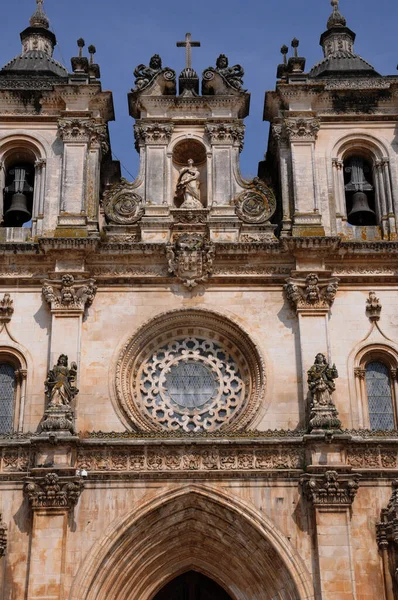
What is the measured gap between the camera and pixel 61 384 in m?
19.1

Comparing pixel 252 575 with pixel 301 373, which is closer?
pixel 252 575

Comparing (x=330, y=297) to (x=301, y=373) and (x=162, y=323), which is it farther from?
(x=162, y=323)

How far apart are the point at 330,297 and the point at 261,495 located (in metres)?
4.80

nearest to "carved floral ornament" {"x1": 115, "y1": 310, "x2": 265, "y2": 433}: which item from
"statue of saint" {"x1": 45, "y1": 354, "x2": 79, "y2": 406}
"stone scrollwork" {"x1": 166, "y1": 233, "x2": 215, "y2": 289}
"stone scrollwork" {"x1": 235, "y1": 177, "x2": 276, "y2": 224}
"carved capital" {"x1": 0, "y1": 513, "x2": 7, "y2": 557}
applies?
"stone scrollwork" {"x1": 166, "y1": 233, "x2": 215, "y2": 289}

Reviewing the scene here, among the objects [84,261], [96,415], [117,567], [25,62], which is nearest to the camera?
[117,567]

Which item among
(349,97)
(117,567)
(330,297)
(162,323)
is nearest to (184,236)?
(162,323)

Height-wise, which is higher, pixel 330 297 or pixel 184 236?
pixel 184 236

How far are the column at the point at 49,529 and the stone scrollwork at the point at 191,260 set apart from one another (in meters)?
5.33

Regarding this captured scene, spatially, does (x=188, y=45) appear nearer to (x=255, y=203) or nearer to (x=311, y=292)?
(x=255, y=203)

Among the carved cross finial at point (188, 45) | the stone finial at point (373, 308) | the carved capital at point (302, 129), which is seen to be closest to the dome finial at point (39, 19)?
the carved cross finial at point (188, 45)

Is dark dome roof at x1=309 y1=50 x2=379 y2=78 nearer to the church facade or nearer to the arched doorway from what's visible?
the church facade

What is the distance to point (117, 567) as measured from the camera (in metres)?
18.3

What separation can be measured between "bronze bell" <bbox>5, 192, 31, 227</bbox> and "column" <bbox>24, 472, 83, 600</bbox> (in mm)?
7173

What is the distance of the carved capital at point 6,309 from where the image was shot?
822 inches
